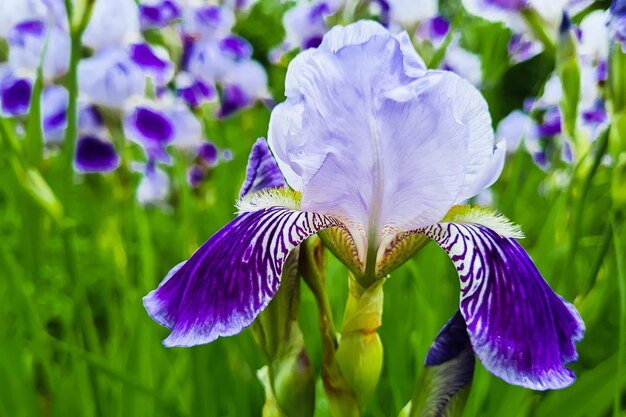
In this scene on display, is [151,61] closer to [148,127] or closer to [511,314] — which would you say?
[148,127]

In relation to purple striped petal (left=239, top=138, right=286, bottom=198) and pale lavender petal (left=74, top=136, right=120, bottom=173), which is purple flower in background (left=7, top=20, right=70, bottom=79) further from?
purple striped petal (left=239, top=138, right=286, bottom=198)

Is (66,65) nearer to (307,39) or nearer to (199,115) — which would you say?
(199,115)

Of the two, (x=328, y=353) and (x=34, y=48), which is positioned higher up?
(x=34, y=48)

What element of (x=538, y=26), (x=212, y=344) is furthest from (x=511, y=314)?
(x=538, y=26)

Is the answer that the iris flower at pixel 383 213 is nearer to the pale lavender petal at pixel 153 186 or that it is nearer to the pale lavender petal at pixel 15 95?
the pale lavender petal at pixel 15 95

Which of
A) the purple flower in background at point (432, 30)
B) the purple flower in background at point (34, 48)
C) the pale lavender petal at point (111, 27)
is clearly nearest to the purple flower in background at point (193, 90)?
the pale lavender petal at point (111, 27)

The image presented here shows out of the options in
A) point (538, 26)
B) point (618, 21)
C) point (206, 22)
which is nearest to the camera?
point (618, 21)
